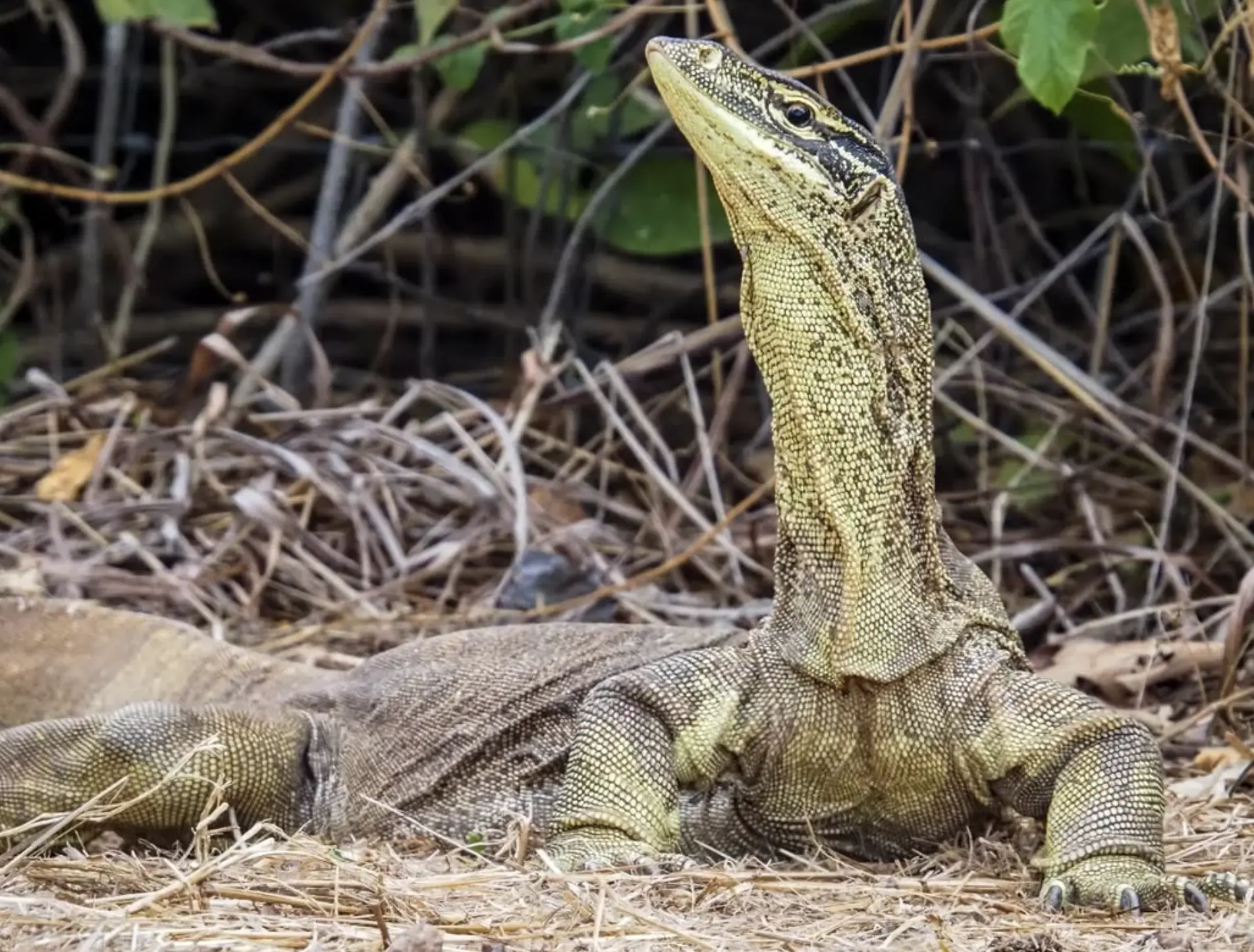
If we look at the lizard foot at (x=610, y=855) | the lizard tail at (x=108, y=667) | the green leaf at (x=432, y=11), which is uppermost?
the green leaf at (x=432, y=11)

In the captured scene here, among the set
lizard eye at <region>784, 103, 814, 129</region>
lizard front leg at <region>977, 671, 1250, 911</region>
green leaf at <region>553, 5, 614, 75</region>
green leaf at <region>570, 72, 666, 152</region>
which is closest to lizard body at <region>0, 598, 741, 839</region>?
lizard front leg at <region>977, 671, 1250, 911</region>

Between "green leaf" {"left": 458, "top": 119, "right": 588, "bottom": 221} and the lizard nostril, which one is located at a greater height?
the lizard nostril

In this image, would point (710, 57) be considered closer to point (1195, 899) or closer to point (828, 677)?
point (828, 677)

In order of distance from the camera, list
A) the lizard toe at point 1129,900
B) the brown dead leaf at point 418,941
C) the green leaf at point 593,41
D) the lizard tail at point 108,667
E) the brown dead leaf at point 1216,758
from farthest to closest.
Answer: the green leaf at point 593,41
the lizard tail at point 108,667
the brown dead leaf at point 1216,758
the lizard toe at point 1129,900
the brown dead leaf at point 418,941

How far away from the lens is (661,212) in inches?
244

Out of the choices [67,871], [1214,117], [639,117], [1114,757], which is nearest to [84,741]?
[67,871]

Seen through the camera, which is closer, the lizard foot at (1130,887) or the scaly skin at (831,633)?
the lizard foot at (1130,887)

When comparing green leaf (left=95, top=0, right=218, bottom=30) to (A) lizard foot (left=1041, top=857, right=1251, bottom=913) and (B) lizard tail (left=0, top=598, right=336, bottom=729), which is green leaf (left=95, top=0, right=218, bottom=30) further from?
(A) lizard foot (left=1041, top=857, right=1251, bottom=913)

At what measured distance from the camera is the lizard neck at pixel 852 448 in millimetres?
3113

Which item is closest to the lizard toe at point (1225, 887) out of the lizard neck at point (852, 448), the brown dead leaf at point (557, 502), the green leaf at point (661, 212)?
the lizard neck at point (852, 448)

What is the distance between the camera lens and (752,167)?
3.11 metres

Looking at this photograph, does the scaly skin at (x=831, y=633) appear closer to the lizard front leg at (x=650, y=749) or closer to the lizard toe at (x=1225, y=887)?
the lizard front leg at (x=650, y=749)

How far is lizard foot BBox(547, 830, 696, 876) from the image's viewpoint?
297 centimetres

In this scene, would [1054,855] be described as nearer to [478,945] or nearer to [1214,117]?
[478,945]
